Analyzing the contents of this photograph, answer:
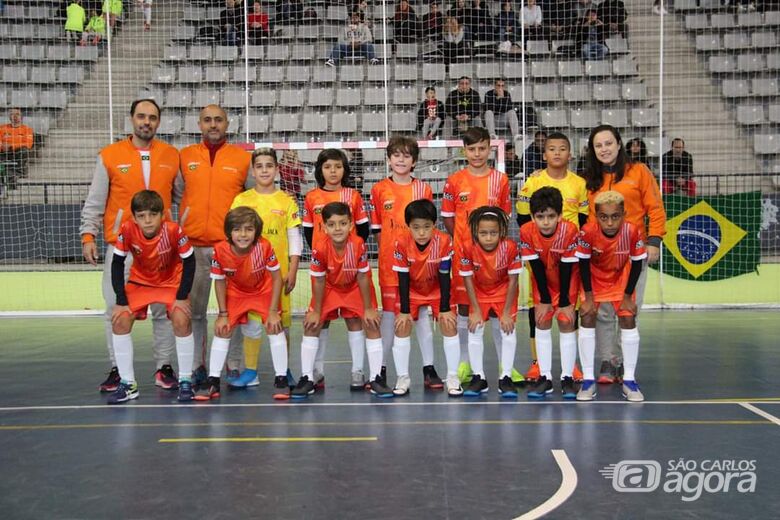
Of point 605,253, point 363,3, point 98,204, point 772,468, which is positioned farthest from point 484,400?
point 363,3

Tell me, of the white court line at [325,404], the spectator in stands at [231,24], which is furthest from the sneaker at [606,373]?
the spectator in stands at [231,24]

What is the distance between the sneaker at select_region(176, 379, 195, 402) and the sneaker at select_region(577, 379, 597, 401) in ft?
8.14

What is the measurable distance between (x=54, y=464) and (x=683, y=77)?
12.6m

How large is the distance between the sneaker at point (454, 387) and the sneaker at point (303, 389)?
91 cm

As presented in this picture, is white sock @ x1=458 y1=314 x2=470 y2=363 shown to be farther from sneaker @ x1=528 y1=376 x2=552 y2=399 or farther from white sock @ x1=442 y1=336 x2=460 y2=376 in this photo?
sneaker @ x1=528 y1=376 x2=552 y2=399

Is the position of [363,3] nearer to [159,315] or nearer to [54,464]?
[159,315]

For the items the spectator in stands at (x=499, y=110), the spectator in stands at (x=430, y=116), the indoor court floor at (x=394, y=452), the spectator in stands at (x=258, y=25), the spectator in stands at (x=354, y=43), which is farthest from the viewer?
the spectator in stands at (x=258, y=25)

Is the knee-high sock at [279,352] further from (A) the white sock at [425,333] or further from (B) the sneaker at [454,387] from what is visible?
(B) the sneaker at [454,387]

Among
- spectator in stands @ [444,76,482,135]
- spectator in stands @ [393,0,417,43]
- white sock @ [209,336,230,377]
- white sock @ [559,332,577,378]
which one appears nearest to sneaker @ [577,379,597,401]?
white sock @ [559,332,577,378]

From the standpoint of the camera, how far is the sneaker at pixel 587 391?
5.43 metres

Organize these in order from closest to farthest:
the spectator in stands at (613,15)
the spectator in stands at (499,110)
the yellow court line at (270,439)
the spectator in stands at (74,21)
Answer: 1. the yellow court line at (270,439)
2. the spectator in stands at (499,110)
3. the spectator in stands at (74,21)
4. the spectator in stands at (613,15)

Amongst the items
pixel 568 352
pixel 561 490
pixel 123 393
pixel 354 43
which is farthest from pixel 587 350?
pixel 354 43

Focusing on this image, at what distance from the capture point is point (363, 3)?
13.0 meters

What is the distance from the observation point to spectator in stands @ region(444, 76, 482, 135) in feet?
39.4
